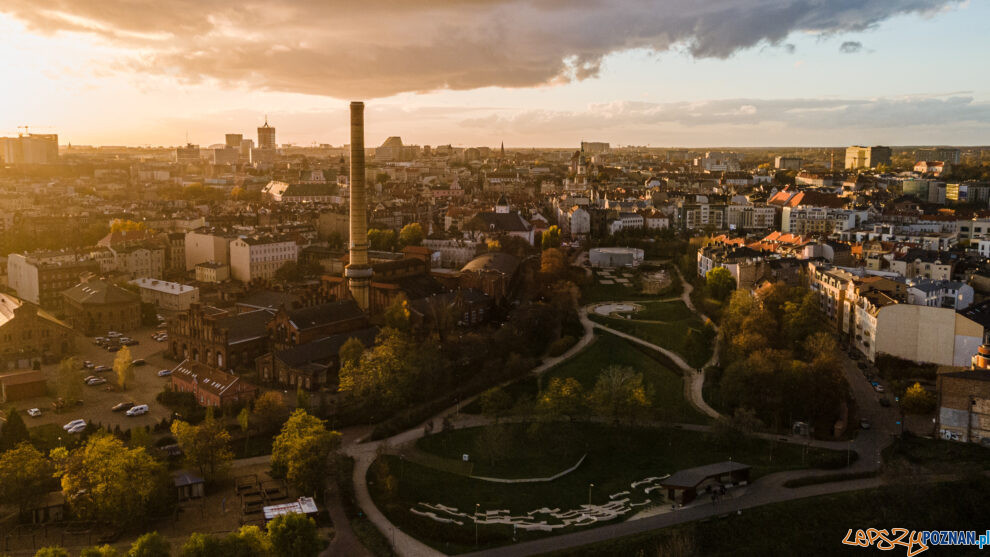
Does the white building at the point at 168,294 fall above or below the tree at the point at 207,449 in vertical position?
above

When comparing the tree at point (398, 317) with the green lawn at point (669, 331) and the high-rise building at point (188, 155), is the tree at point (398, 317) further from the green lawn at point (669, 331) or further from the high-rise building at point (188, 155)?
the high-rise building at point (188, 155)

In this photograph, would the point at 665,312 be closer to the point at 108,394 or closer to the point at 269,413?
the point at 269,413

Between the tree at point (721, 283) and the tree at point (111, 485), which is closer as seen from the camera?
the tree at point (111, 485)

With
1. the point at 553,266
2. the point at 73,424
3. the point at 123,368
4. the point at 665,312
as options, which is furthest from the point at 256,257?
the point at 665,312

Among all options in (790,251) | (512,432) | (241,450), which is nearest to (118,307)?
(241,450)

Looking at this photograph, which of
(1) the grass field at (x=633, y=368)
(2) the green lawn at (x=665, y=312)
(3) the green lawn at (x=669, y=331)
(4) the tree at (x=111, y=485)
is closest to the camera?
(4) the tree at (x=111, y=485)

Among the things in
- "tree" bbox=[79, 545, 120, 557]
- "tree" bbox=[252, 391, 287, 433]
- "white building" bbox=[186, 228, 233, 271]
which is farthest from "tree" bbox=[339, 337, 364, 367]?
"white building" bbox=[186, 228, 233, 271]

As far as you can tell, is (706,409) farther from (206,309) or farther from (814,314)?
(206,309)

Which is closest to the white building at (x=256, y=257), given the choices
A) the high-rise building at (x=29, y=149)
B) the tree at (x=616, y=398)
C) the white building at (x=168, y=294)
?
the white building at (x=168, y=294)
